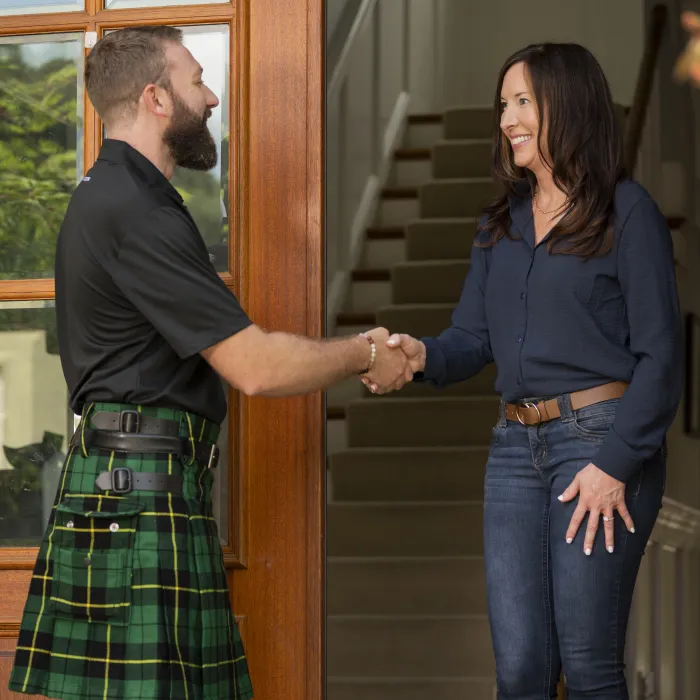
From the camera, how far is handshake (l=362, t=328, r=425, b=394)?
2168 mm

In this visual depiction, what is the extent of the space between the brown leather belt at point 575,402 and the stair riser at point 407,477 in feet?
8.89

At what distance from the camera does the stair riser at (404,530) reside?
455 cm

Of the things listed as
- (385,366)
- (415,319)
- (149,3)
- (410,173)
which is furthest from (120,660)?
(410,173)

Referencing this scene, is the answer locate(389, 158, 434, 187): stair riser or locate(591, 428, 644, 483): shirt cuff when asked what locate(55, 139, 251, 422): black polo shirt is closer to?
locate(591, 428, 644, 483): shirt cuff

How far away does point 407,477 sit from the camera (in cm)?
480

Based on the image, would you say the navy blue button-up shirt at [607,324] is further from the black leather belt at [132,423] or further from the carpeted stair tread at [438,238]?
the carpeted stair tread at [438,238]

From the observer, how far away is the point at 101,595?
183 cm

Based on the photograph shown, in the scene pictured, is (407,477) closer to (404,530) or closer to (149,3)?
(404,530)

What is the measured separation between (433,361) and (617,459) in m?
0.45

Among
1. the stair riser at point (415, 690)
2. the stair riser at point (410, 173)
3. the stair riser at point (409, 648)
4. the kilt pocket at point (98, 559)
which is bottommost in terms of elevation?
the stair riser at point (415, 690)

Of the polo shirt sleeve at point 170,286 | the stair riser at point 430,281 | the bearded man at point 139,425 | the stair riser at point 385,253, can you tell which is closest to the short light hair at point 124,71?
the bearded man at point 139,425

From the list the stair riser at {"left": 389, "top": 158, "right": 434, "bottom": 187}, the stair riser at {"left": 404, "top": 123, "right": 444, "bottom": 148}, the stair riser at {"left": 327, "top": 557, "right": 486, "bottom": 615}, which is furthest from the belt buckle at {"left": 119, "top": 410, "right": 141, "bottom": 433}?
the stair riser at {"left": 404, "top": 123, "right": 444, "bottom": 148}

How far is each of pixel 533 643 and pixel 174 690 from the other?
1.98ft

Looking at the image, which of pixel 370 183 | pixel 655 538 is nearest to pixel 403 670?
pixel 655 538
